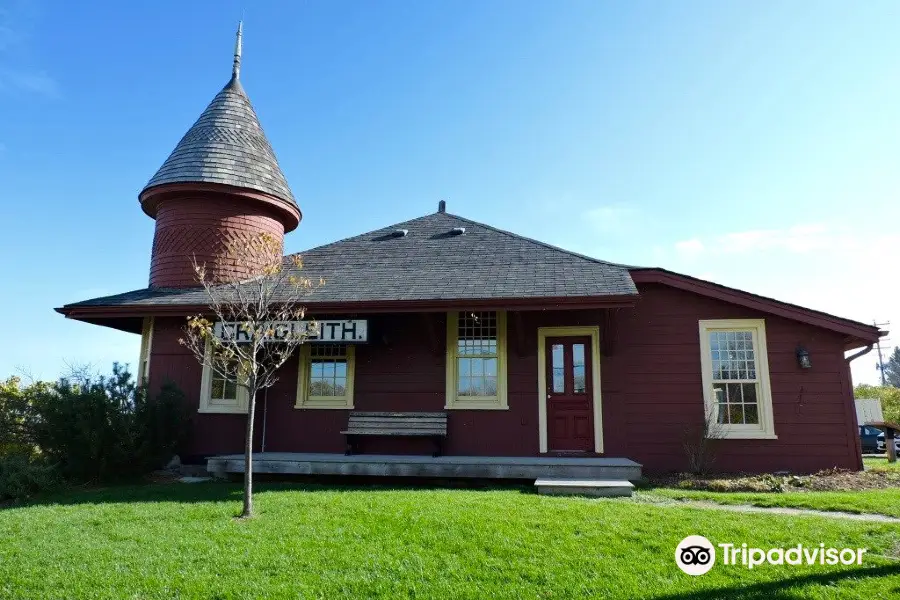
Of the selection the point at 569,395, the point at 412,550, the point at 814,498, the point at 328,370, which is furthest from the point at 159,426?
the point at 814,498

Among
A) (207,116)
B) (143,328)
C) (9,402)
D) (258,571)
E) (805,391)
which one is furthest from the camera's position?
(207,116)

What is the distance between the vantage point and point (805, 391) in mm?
9844

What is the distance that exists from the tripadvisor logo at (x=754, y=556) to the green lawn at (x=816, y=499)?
2.01 m

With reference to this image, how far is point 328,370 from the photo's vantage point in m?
11.3

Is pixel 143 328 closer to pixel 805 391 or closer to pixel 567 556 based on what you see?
pixel 567 556

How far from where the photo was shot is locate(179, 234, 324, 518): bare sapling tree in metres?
7.33

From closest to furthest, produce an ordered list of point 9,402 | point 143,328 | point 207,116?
1. point 9,402
2. point 143,328
3. point 207,116

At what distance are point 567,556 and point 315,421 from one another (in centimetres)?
681

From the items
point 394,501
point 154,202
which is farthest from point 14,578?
point 154,202

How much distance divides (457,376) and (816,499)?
5549 millimetres

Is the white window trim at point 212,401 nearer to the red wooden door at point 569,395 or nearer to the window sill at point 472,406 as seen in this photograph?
the window sill at point 472,406

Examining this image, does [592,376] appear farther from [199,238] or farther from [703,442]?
[199,238]

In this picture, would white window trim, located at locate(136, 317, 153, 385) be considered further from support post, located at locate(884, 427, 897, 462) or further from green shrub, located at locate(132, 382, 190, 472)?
support post, located at locate(884, 427, 897, 462)

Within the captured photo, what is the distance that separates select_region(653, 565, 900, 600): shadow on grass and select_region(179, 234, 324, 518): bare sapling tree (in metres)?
4.66
